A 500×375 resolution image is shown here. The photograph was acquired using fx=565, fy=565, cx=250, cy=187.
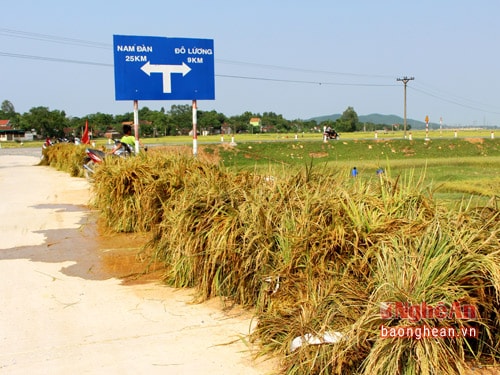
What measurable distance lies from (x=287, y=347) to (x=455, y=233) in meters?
1.47

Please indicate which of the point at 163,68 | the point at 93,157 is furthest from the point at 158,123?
the point at 163,68

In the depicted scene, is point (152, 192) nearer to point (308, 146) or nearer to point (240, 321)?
point (240, 321)

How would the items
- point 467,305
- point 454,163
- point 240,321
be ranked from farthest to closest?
point 454,163 → point 240,321 → point 467,305

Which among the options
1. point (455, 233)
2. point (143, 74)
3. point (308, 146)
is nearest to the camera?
point (455, 233)

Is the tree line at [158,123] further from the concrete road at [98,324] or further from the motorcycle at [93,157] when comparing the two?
the concrete road at [98,324]

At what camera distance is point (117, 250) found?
7750 millimetres

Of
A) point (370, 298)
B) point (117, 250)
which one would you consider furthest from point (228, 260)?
point (117, 250)

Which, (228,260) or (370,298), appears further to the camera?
(228,260)
